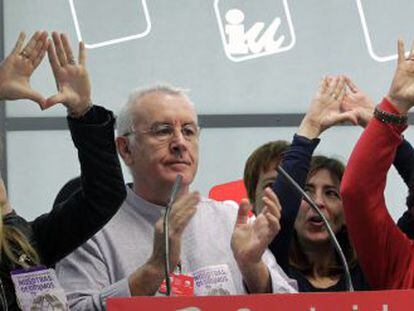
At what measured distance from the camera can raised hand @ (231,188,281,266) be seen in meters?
2.59

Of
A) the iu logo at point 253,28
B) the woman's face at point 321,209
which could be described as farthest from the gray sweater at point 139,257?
the iu logo at point 253,28

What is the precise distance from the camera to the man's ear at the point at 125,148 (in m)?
2.96

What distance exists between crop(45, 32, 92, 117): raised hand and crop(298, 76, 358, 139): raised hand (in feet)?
2.37

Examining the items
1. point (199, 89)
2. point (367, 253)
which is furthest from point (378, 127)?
point (199, 89)

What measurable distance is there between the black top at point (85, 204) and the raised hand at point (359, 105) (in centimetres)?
83

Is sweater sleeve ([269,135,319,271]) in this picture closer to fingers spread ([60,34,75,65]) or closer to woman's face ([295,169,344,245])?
woman's face ([295,169,344,245])

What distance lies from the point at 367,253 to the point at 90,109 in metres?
0.72

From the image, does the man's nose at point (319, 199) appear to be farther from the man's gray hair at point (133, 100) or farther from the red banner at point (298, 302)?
the red banner at point (298, 302)

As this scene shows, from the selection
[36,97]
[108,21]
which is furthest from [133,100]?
[108,21]

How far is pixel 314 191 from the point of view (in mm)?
3260

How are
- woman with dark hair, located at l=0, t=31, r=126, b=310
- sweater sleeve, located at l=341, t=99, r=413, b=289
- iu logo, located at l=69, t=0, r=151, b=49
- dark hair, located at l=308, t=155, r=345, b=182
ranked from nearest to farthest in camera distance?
1. woman with dark hair, located at l=0, t=31, r=126, b=310
2. sweater sleeve, located at l=341, t=99, r=413, b=289
3. dark hair, located at l=308, t=155, r=345, b=182
4. iu logo, located at l=69, t=0, r=151, b=49

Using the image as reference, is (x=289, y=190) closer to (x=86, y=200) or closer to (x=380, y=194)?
(x=380, y=194)

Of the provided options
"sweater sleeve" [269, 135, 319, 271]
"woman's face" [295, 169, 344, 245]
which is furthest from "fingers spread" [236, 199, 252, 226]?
"woman's face" [295, 169, 344, 245]

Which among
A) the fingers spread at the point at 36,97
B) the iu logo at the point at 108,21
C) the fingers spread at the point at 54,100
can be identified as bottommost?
the iu logo at the point at 108,21
